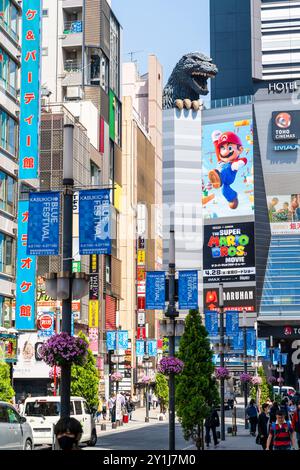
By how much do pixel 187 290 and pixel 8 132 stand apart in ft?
71.5

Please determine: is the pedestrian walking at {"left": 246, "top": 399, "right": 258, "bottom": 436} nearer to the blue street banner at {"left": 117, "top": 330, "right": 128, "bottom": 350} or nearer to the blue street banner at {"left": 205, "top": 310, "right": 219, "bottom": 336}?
the blue street banner at {"left": 205, "top": 310, "right": 219, "bottom": 336}

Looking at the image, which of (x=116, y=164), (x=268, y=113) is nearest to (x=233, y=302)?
(x=268, y=113)

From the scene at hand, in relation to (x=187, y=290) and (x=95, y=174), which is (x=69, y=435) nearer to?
(x=187, y=290)

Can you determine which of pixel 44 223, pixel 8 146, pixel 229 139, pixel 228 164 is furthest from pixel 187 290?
pixel 229 139

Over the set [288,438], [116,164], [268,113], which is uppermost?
[268,113]

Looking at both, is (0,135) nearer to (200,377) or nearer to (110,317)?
(200,377)

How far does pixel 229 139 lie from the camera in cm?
17475

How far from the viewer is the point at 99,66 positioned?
88125 mm

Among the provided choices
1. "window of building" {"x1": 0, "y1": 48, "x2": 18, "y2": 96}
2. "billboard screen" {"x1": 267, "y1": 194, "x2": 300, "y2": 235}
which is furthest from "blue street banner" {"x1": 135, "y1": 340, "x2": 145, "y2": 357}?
"billboard screen" {"x1": 267, "y1": 194, "x2": 300, "y2": 235}

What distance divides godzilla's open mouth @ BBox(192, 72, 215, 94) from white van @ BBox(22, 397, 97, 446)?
148 metres

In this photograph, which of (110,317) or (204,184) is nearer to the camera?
(110,317)

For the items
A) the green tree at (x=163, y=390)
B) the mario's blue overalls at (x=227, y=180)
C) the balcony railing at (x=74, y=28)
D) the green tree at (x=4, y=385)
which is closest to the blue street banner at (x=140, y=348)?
Answer: the green tree at (x=163, y=390)

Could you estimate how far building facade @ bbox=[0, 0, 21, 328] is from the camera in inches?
2021
